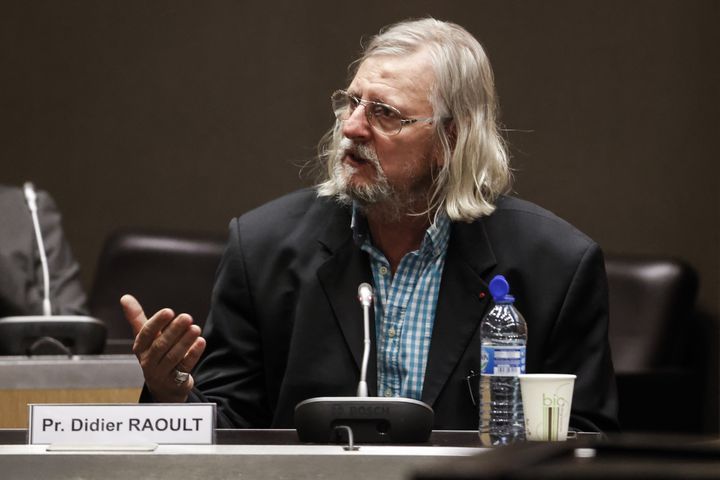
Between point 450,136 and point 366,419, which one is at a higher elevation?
point 450,136

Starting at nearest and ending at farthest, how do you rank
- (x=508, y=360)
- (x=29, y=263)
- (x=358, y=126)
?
(x=508, y=360)
(x=358, y=126)
(x=29, y=263)

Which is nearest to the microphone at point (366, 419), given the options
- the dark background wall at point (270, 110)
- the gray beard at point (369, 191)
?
the gray beard at point (369, 191)

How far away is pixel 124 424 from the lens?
1.64m

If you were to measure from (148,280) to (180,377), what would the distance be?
2078 mm

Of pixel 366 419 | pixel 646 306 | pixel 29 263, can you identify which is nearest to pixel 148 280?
pixel 29 263

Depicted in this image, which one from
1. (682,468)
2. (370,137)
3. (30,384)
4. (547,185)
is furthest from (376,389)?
(547,185)

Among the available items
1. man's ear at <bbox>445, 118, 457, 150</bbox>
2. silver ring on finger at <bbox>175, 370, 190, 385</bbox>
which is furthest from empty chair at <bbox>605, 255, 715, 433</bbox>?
silver ring on finger at <bbox>175, 370, 190, 385</bbox>

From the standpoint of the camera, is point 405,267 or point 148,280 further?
point 148,280

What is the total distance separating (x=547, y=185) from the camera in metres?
5.34

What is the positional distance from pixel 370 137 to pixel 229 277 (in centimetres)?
42

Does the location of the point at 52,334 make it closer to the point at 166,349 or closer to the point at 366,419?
the point at 166,349

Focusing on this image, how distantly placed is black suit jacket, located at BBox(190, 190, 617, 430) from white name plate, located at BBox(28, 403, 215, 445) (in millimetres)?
658

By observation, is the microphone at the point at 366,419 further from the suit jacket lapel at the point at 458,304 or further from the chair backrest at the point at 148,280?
the chair backrest at the point at 148,280

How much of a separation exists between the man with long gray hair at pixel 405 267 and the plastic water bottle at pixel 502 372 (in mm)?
137
